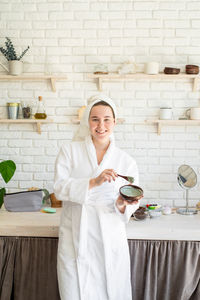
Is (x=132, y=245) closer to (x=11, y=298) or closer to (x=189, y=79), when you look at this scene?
(x=11, y=298)

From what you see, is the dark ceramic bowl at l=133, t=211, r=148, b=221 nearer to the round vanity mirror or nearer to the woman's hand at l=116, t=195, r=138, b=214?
the round vanity mirror

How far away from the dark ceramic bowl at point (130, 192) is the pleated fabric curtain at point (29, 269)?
0.76 m

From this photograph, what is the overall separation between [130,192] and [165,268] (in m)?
0.76

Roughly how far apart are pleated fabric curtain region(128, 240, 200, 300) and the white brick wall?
0.85 metres

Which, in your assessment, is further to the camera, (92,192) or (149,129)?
(149,129)

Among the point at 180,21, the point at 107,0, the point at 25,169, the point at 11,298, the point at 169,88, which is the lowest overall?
the point at 11,298

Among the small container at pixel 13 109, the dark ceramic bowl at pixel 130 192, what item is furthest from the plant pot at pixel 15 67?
the dark ceramic bowl at pixel 130 192

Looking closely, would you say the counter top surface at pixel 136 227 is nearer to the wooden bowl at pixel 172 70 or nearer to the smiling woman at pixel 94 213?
the smiling woman at pixel 94 213

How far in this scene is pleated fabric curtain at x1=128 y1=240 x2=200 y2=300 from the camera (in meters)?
2.25

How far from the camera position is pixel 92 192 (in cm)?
202

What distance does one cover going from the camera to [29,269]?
2314 millimetres

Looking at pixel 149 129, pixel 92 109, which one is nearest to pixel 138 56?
pixel 149 129

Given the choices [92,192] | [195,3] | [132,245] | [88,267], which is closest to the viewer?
[88,267]

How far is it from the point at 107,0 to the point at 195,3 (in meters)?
0.83
